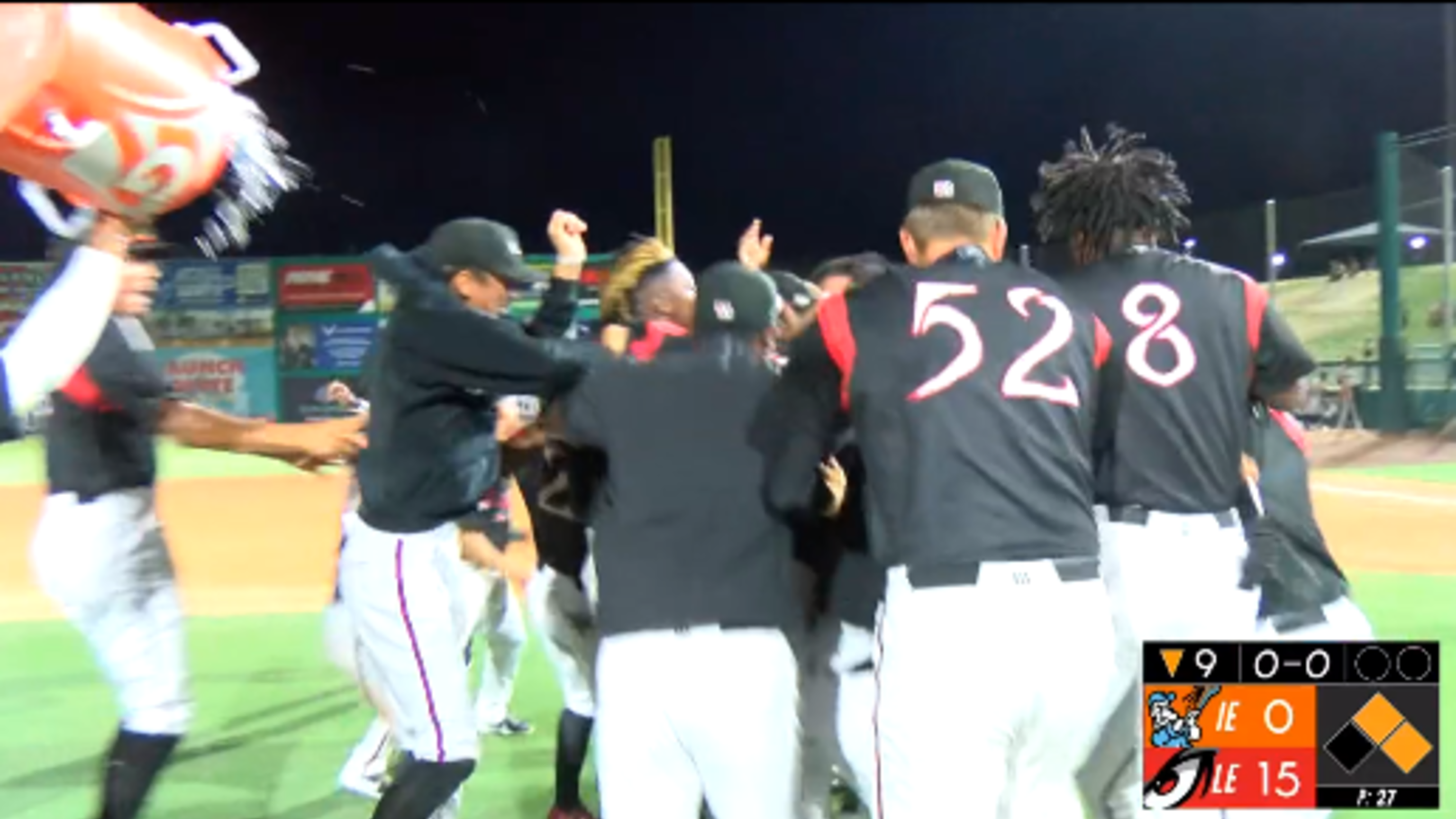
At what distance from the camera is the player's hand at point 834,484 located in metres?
3.19

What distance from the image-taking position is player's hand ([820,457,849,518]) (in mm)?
3193

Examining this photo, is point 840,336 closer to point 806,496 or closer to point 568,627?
point 806,496

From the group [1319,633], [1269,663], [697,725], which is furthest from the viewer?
[1319,633]

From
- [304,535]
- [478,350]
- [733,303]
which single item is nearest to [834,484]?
[733,303]

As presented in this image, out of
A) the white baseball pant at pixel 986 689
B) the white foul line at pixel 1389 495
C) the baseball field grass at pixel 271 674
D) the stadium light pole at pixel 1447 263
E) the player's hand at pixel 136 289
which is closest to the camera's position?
the white baseball pant at pixel 986 689

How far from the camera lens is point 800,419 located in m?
2.76

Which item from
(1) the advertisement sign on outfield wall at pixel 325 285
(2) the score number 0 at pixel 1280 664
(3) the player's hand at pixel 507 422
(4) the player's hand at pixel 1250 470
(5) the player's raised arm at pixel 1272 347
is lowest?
(2) the score number 0 at pixel 1280 664

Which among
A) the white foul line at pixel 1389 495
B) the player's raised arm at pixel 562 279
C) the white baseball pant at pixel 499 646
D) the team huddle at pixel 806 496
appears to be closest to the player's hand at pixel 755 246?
the team huddle at pixel 806 496

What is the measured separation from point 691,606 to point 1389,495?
30.9 ft

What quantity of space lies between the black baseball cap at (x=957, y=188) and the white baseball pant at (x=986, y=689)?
758mm

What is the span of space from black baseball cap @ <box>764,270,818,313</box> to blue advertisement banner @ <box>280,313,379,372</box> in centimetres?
2156

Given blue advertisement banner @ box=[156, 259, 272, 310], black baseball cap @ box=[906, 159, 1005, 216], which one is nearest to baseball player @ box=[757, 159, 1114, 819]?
black baseball cap @ box=[906, 159, 1005, 216]

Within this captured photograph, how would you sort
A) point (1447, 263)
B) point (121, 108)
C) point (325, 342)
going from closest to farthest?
point (121, 108) → point (1447, 263) → point (325, 342)

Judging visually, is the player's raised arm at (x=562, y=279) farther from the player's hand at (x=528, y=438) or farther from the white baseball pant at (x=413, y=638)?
the white baseball pant at (x=413, y=638)
